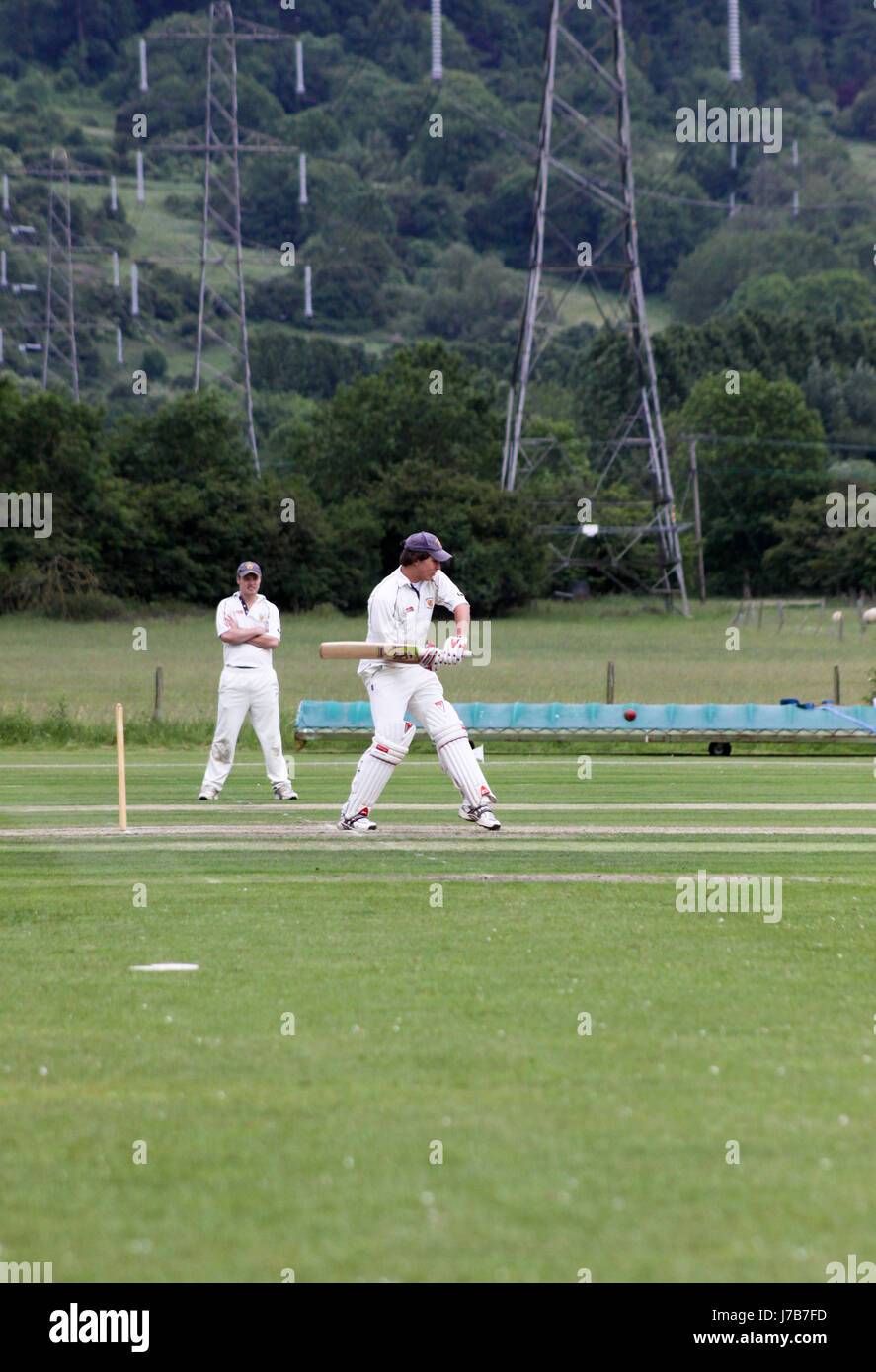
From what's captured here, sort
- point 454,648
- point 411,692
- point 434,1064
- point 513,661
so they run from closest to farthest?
point 434,1064
point 454,648
point 411,692
point 513,661

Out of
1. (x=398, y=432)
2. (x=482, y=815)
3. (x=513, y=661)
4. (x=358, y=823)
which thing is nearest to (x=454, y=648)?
(x=482, y=815)

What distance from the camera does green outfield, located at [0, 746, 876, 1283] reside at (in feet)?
17.6

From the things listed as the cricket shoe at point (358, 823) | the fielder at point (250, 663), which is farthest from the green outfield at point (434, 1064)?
the fielder at point (250, 663)

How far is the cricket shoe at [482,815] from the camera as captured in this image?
623 inches

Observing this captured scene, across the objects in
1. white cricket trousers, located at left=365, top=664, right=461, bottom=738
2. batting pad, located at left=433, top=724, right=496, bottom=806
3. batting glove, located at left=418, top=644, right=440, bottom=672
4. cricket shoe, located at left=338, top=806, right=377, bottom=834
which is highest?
batting glove, located at left=418, top=644, right=440, bottom=672

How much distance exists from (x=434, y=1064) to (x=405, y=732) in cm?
852

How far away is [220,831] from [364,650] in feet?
7.16

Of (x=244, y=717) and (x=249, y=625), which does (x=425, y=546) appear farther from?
(x=244, y=717)

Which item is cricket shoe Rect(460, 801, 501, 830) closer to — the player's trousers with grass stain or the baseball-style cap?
the player's trousers with grass stain

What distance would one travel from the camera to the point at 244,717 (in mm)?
20422

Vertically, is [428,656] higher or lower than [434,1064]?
higher

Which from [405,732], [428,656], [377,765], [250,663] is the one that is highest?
[428,656]

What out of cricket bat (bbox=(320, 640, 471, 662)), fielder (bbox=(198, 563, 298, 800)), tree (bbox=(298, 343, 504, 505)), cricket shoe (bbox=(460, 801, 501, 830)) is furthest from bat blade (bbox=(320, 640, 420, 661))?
tree (bbox=(298, 343, 504, 505))

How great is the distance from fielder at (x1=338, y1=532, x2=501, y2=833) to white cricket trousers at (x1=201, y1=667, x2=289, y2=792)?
418 centimetres
